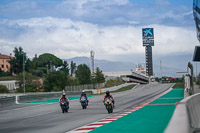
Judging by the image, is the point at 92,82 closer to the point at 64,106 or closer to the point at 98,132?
the point at 64,106

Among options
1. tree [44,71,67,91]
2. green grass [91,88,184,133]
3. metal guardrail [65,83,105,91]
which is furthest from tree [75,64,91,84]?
green grass [91,88,184,133]

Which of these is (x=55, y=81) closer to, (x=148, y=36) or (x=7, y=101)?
(x=7, y=101)

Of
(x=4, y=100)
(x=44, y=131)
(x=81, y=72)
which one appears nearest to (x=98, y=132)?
(x=44, y=131)

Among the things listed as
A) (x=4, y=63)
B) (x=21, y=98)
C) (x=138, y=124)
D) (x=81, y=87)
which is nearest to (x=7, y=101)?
(x=21, y=98)

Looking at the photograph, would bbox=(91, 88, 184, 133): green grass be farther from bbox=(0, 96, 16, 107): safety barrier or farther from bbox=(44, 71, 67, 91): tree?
bbox=(44, 71, 67, 91): tree

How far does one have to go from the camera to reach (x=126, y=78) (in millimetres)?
160250

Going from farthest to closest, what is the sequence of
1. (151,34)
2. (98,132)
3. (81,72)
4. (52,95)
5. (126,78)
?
(151,34) < (126,78) < (81,72) < (52,95) < (98,132)

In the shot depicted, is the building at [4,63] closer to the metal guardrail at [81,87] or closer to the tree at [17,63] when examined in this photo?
the tree at [17,63]

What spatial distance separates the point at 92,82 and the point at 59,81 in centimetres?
1418

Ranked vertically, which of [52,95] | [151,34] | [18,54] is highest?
Answer: [151,34]

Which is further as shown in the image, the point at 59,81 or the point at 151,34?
the point at 151,34

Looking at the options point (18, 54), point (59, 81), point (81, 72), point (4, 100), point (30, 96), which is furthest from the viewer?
point (18, 54)

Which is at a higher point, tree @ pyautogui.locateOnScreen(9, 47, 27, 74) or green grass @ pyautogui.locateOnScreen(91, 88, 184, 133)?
tree @ pyautogui.locateOnScreen(9, 47, 27, 74)

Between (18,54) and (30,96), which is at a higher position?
(18,54)
